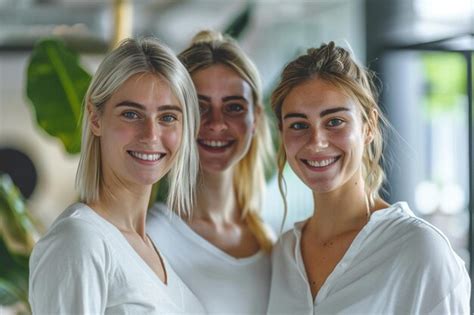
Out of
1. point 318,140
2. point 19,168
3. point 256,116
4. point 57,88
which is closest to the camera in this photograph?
point 318,140

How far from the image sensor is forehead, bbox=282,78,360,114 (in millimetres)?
1754

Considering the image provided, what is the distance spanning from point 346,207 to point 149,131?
19.3 inches

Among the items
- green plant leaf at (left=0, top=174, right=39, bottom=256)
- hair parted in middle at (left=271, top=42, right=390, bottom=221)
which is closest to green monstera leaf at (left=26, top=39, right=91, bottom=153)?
green plant leaf at (left=0, top=174, right=39, bottom=256)

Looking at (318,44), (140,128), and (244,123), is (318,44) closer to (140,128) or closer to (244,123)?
(244,123)

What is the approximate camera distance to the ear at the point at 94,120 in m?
1.75

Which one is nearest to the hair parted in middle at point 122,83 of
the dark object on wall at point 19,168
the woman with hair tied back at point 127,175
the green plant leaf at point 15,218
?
the woman with hair tied back at point 127,175

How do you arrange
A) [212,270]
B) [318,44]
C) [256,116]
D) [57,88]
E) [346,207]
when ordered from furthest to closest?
[318,44]
[57,88]
[256,116]
[212,270]
[346,207]

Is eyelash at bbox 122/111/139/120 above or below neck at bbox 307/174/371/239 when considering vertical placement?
above

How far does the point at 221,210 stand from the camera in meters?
2.24

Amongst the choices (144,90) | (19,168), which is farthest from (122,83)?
(19,168)

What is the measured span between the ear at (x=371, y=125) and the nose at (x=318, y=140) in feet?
0.36

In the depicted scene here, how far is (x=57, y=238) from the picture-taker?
1.55 meters

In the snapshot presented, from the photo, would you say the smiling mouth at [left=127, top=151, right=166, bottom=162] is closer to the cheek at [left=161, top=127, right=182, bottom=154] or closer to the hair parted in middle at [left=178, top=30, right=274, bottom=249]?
the cheek at [left=161, top=127, right=182, bottom=154]

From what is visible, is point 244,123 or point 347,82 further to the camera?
point 244,123
